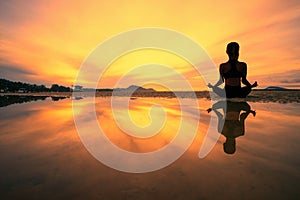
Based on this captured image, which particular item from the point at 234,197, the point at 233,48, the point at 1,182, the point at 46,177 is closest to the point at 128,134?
the point at 46,177

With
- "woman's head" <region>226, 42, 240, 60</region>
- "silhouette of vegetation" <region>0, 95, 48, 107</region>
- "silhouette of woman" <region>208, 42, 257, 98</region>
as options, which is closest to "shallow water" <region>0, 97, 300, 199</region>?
"silhouette of woman" <region>208, 42, 257, 98</region>

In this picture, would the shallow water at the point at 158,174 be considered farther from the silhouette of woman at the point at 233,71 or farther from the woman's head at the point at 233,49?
the woman's head at the point at 233,49

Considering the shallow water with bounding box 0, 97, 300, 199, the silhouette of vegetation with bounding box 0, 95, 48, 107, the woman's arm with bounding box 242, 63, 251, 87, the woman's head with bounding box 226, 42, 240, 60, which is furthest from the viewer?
the silhouette of vegetation with bounding box 0, 95, 48, 107

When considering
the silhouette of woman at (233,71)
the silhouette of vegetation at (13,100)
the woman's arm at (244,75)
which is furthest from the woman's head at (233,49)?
the silhouette of vegetation at (13,100)

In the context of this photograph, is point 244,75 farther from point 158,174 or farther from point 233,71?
point 158,174

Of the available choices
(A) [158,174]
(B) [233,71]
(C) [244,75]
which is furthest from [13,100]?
(A) [158,174]

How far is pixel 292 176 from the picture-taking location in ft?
10.0

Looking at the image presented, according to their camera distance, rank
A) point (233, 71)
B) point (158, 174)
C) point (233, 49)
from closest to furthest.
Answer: point (158, 174) < point (233, 49) < point (233, 71)

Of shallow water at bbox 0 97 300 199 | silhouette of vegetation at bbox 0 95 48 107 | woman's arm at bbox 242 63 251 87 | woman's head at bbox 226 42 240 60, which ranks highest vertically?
woman's head at bbox 226 42 240 60

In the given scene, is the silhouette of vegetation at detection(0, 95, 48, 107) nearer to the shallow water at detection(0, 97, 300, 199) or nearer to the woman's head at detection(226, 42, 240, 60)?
the shallow water at detection(0, 97, 300, 199)

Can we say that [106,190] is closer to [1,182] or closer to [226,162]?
[1,182]

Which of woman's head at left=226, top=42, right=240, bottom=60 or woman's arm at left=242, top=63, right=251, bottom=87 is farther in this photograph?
woman's arm at left=242, top=63, right=251, bottom=87

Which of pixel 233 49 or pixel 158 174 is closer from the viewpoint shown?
pixel 158 174

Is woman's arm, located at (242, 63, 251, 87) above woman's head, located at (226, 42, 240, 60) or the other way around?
the other way around
